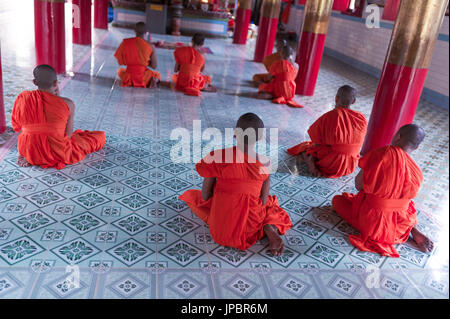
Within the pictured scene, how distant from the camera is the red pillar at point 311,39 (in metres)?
7.95

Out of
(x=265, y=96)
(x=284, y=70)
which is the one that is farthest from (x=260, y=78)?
(x=284, y=70)

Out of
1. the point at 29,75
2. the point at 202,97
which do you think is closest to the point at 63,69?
the point at 29,75

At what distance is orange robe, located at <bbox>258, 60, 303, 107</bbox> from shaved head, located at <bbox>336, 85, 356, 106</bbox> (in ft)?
10.1

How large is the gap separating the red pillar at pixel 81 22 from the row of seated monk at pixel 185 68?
3962 millimetres

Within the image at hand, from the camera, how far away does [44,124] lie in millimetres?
3992

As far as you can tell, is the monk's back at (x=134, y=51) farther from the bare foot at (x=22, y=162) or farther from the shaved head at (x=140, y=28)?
the bare foot at (x=22, y=162)

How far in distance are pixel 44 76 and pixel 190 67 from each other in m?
3.94

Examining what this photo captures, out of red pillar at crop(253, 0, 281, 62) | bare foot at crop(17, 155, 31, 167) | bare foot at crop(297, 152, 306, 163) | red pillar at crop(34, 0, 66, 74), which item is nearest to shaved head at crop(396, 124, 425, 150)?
bare foot at crop(297, 152, 306, 163)

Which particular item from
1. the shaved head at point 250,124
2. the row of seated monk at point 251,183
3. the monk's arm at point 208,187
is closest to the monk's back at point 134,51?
Result: the row of seated monk at point 251,183

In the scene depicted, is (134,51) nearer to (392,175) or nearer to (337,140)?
(337,140)

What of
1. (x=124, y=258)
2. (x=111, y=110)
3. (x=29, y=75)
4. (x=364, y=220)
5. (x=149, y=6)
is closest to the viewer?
(x=124, y=258)

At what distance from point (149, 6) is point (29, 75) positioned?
29.7 feet

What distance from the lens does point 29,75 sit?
740cm
